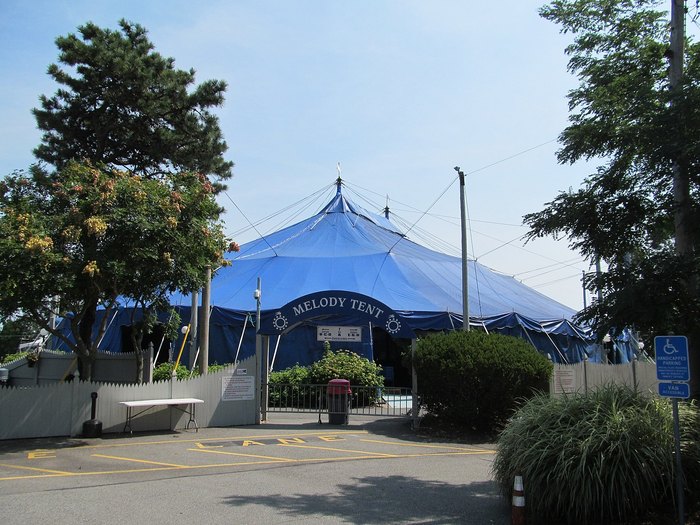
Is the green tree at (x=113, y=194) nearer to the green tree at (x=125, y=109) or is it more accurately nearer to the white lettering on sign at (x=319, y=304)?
the green tree at (x=125, y=109)

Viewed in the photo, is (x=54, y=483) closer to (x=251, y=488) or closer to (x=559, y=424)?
(x=251, y=488)

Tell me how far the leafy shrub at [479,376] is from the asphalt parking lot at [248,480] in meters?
1.18

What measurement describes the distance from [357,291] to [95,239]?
43.0 ft

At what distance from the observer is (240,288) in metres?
26.7

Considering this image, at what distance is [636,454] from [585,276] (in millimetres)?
2884

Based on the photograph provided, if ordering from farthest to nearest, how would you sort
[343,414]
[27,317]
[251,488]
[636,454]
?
1. [343,414]
2. [27,317]
3. [251,488]
4. [636,454]

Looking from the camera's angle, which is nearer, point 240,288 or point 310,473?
point 310,473

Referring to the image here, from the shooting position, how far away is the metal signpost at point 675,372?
6.48m

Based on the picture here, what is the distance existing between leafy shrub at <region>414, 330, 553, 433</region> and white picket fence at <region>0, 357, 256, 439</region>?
4.76 meters

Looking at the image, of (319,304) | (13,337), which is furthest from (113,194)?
(13,337)

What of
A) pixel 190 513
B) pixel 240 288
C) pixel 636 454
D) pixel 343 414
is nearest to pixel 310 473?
pixel 190 513

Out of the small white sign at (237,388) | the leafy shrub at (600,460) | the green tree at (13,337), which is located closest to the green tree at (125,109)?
the small white sign at (237,388)

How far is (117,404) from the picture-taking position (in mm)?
14180

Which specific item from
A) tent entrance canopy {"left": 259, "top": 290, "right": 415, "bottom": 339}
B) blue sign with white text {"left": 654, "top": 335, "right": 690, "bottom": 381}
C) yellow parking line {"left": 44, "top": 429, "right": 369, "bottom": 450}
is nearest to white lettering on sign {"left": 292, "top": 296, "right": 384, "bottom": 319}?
tent entrance canopy {"left": 259, "top": 290, "right": 415, "bottom": 339}
